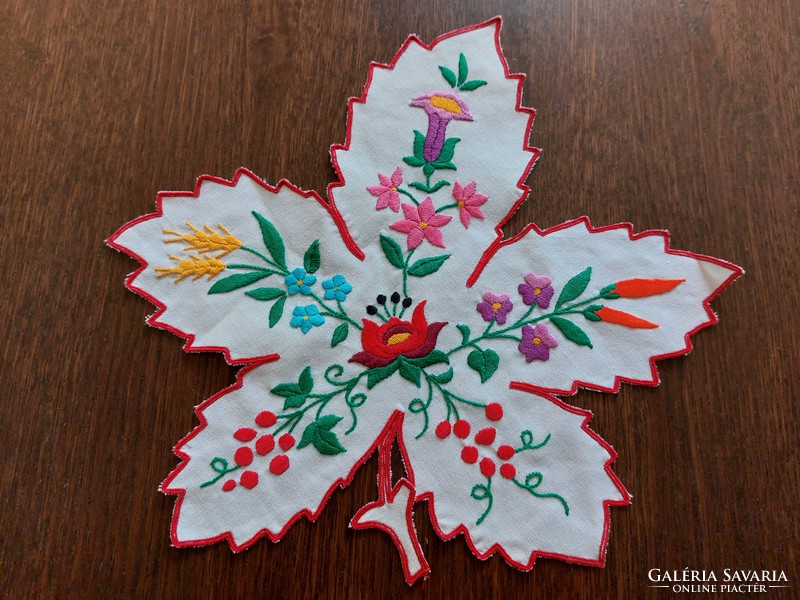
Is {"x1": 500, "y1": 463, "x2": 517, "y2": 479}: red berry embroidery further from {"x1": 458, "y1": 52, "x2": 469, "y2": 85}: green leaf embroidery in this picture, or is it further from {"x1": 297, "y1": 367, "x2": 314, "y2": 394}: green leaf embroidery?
Result: {"x1": 458, "y1": 52, "x2": 469, "y2": 85}: green leaf embroidery

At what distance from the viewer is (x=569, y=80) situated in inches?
37.1

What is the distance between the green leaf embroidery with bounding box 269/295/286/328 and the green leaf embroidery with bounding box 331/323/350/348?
9 cm

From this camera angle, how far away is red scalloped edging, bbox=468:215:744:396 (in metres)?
0.82

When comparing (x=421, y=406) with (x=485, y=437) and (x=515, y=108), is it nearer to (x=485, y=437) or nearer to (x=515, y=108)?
(x=485, y=437)

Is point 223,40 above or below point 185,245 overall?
above

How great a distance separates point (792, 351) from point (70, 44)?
1.30m

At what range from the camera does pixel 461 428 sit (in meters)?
0.80

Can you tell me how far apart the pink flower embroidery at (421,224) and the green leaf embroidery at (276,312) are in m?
0.21

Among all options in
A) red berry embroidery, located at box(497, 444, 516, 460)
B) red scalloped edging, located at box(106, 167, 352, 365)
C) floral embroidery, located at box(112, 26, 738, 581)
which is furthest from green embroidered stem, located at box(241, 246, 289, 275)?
red berry embroidery, located at box(497, 444, 516, 460)

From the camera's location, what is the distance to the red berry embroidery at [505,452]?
790mm

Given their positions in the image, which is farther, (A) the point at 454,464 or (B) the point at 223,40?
(B) the point at 223,40

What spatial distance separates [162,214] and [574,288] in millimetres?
659

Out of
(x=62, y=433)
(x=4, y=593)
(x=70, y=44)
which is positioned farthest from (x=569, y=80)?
(x=4, y=593)

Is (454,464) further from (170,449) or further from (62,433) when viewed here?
(62,433)
